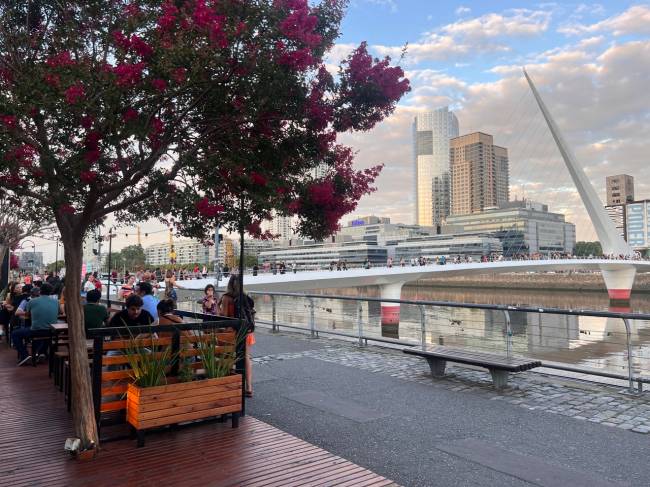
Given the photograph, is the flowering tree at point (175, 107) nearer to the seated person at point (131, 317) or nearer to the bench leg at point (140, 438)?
the bench leg at point (140, 438)

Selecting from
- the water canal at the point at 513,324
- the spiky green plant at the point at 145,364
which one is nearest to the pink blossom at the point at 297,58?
the spiky green plant at the point at 145,364

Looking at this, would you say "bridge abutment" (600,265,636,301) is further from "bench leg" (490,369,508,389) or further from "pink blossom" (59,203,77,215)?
"pink blossom" (59,203,77,215)

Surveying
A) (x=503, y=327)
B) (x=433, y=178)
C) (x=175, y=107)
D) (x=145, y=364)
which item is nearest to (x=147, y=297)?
(x=145, y=364)

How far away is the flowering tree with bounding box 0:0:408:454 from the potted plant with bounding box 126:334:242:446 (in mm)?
411

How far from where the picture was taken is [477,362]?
7195 millimetres

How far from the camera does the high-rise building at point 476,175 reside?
146 metres

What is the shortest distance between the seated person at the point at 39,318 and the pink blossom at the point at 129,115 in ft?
19.0

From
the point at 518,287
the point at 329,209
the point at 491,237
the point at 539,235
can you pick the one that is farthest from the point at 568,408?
the point at 539,235

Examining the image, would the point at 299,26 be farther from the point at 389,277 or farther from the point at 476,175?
the point at 476,175

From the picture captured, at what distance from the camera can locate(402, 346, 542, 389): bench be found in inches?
275

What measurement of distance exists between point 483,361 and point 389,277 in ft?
116

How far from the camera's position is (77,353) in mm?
4188

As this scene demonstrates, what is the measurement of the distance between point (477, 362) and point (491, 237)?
104m

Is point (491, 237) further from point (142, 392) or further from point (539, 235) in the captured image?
point (142, 392)
